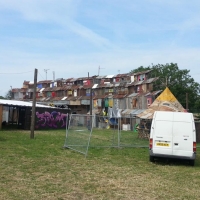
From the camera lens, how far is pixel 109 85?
2389 inches

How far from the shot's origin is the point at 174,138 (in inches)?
494

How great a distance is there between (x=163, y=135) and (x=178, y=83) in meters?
54.5

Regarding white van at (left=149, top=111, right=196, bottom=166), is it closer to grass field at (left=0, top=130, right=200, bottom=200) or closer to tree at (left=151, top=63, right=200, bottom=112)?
grass field at (left=0, top=130, right=200, bottom=200)

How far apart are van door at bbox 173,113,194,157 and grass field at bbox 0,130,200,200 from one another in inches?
25.4

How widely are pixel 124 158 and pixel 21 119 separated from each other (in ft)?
73.5

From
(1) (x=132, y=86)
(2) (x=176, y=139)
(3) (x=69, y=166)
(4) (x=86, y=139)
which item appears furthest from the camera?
(1) (x=132, y=86)

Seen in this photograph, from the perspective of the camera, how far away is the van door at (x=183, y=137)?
40.8 ft

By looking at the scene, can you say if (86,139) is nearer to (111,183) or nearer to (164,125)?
(164,125)

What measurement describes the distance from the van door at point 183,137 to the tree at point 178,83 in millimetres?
50647

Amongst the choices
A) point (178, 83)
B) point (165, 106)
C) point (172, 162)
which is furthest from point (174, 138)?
point (178, 83)

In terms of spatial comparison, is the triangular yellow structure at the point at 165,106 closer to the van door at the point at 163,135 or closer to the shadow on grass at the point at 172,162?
the shadow on grass at the point at 172,162

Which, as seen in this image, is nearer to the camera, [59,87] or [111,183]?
[111,183]

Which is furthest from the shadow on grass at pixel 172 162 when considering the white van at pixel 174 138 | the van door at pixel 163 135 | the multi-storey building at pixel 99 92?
the multi-storey building at pixel 99 92

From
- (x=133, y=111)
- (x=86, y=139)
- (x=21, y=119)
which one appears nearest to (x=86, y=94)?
(x=133, y=111)
